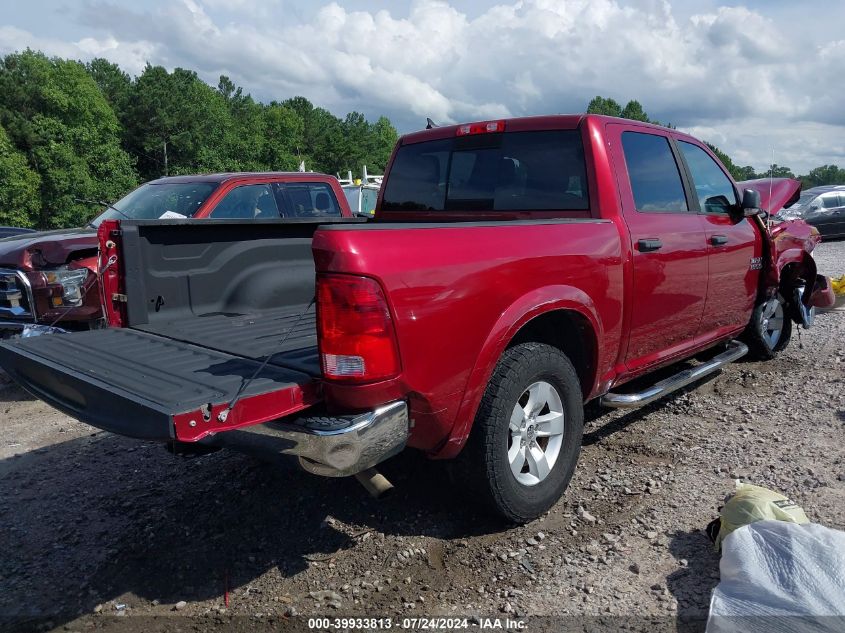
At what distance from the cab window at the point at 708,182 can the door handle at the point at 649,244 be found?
91 cm

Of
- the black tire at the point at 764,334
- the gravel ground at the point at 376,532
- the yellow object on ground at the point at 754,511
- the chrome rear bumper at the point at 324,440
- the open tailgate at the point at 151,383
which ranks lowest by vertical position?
the gravel ground at the point at 376,532

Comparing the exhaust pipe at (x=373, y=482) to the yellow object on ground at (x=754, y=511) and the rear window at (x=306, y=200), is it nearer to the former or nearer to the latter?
the yellow object on ground at (x=754, y=511)

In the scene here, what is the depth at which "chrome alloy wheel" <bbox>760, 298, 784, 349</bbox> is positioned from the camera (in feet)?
19.1

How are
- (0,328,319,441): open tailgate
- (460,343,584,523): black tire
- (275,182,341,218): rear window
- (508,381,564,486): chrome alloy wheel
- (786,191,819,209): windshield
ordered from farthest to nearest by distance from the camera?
(786,191,819,209): windshield
(275,182,341,218): rear window
(508,381,564,486): chrome alloy wheel
(460,343,584,523): black tire
(0,328,319,441): open tailgate

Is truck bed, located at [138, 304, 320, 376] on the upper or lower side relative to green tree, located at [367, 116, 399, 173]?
lower

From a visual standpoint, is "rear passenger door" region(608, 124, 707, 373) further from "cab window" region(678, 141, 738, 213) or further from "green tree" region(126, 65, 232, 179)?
"green tree" region(126, 65, 232, 179)

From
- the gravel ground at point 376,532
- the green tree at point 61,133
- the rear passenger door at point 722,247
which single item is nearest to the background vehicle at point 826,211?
the rear passenger door at point 722,247

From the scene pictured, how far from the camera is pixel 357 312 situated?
239 centimetres

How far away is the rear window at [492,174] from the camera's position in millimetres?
3803

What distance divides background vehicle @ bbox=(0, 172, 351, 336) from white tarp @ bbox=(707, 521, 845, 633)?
10.9 feet

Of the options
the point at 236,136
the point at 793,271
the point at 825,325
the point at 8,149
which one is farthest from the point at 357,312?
the point at 236,136

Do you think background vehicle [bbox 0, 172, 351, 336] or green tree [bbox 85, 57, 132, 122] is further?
green tree [bbox 85, 57, 132, 122]

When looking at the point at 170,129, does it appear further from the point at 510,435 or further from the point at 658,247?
the point at 510,435

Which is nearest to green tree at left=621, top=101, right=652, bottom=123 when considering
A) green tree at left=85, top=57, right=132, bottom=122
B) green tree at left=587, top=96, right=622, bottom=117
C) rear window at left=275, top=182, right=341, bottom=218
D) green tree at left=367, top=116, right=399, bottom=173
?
green tree at left=587, top=96, right=622, bottom=117
